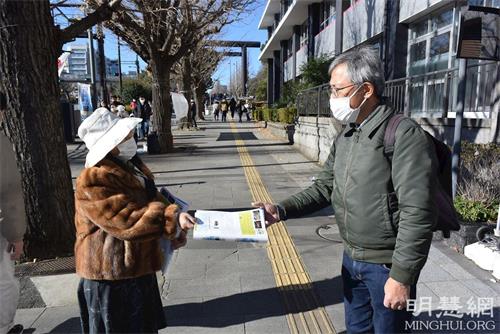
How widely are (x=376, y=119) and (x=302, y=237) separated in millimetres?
3502

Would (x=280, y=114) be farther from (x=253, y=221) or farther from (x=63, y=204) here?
(x=253, y=221)

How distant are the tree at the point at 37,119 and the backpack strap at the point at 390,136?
11.6 feet

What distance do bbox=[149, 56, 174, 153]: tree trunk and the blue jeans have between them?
1214 cm

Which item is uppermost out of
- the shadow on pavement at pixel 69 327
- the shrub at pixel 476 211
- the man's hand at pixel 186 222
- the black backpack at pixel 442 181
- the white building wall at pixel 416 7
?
the white building wall at pixel 416 7

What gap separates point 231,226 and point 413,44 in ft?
38.5

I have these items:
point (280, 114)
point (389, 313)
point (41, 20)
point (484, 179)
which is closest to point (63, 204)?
point (41, 20)

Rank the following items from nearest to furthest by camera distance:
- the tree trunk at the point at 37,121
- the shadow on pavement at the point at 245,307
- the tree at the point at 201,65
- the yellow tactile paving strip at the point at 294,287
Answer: the yellow tactile paving strip at the point at 294,287
the shadow on pavement at the point at 245,307
the tree trunk at the point at 37,121
the tree at the point at 201,65

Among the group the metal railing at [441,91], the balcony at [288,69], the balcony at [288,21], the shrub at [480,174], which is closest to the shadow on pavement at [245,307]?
the shrub at [480,174]

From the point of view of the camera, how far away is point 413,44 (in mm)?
12195

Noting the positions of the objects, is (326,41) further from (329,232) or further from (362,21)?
(329,232)

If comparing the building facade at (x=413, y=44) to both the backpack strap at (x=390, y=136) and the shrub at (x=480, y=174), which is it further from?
the backpack strap at (x=390, y=136)

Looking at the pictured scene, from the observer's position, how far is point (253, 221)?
2.36 metres

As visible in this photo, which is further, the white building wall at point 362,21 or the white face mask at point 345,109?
the white building wall at point 362,21

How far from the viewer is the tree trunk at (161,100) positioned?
44.6 ft
